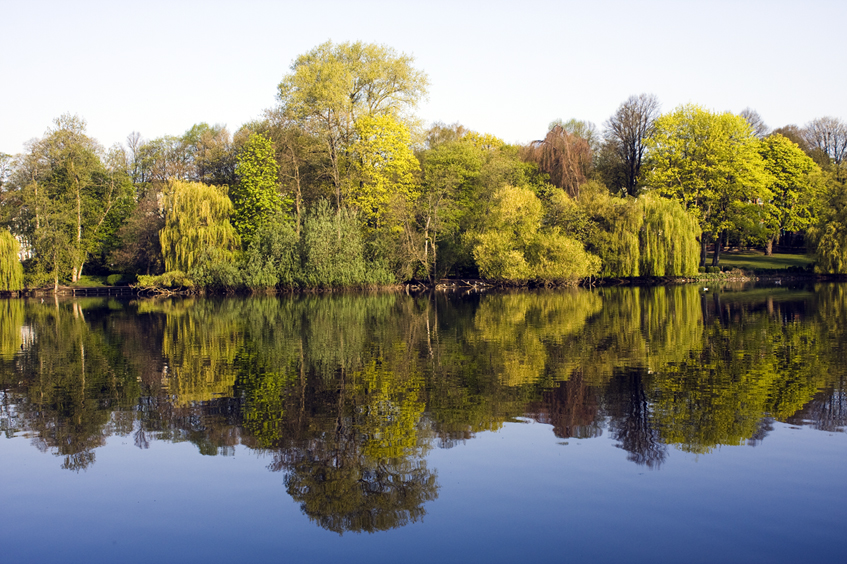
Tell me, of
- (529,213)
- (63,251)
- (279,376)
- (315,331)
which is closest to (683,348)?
(279,376)

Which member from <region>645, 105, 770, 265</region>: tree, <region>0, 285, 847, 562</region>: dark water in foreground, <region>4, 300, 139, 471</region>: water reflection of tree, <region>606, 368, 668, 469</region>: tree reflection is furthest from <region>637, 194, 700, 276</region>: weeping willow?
<region>4, 300, 139, 471</region>: water reflection of tree

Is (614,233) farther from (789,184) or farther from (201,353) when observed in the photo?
(201,353)

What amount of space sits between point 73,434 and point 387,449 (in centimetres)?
548

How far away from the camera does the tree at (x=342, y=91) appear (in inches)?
1929

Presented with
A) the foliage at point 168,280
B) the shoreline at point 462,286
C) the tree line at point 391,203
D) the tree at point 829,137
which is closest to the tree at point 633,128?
the tree line at point 391,203

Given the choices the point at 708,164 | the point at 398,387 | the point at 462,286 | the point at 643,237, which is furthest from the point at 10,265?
the point at 708,164

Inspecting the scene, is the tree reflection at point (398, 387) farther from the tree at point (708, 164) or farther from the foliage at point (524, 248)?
the tree at point (708, 164)

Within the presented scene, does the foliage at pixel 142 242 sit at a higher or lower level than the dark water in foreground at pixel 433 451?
higher

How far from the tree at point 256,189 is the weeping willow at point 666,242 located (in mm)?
27818

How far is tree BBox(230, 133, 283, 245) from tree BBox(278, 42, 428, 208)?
A: 3431mm

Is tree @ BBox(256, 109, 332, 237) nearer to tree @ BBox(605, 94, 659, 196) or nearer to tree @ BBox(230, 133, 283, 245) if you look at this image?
tree @ BBox(230, 133, 283, 245)

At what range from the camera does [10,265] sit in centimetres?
5128

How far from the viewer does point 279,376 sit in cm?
1531

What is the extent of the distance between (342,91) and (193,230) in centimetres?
1482
